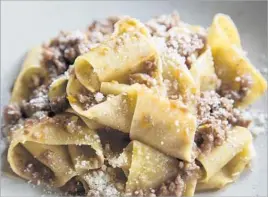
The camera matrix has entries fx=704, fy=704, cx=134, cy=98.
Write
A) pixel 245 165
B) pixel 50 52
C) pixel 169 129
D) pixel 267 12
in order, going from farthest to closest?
pixel 267 12, pixel 50 52, pixel 245 165, pixel 169 129

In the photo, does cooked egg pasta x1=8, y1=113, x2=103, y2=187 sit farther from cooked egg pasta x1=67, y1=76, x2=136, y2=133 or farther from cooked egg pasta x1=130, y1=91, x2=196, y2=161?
cooked egg pasta x1=130, y1=91, x2=196, y2=161

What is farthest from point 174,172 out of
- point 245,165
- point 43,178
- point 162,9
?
point 162,9

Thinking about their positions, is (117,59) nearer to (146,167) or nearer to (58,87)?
(58,87)

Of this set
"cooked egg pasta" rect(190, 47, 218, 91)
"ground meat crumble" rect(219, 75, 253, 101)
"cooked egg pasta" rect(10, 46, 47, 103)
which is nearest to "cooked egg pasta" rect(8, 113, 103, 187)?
"cooked egg pasta" rect(10, 46, 47, 103)

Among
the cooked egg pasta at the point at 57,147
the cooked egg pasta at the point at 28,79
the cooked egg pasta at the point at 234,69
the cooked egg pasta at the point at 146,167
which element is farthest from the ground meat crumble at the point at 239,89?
the cooked egg pasta at the point at 28,79

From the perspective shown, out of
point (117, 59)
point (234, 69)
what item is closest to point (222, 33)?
point (234, 69)

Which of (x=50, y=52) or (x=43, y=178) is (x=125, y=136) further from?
(x=50, y=52)

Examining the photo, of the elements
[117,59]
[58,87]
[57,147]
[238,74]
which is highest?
[117,59]
